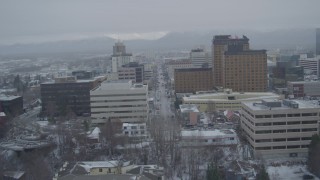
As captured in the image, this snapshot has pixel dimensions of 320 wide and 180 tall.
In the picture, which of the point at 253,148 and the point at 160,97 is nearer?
the point at 253,148

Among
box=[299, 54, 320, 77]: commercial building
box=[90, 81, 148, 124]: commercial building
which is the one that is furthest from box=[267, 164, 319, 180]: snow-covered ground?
box=[299, 54, 320, 77]: commercial building

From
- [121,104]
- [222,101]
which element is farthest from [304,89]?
[121,104]

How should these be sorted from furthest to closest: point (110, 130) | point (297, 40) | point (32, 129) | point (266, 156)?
point (297, 40), point (32, 129), point (110, 130), point (266, 156)

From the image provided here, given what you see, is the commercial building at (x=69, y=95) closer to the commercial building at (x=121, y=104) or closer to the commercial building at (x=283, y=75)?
the commercial building at (x=121, y=104)

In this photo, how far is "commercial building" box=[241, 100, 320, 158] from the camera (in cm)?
1605

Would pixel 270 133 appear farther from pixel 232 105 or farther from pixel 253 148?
pixel 232 105

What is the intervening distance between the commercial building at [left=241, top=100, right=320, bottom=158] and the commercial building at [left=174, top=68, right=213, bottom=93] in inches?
741

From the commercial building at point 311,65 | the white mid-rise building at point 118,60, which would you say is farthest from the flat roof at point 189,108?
the white mid-rise building at point 118,60

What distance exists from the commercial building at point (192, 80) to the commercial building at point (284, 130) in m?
18.8

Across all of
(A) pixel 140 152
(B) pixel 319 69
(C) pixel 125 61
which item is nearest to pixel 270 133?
(A) pixel 140 152

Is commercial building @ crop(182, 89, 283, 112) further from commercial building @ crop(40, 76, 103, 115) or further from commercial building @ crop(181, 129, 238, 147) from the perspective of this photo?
commercial building @ crop(181, 129, 238, 147)

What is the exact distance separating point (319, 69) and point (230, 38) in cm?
1257

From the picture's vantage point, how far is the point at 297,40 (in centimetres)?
11106

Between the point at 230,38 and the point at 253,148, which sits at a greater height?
the point at 230,38
